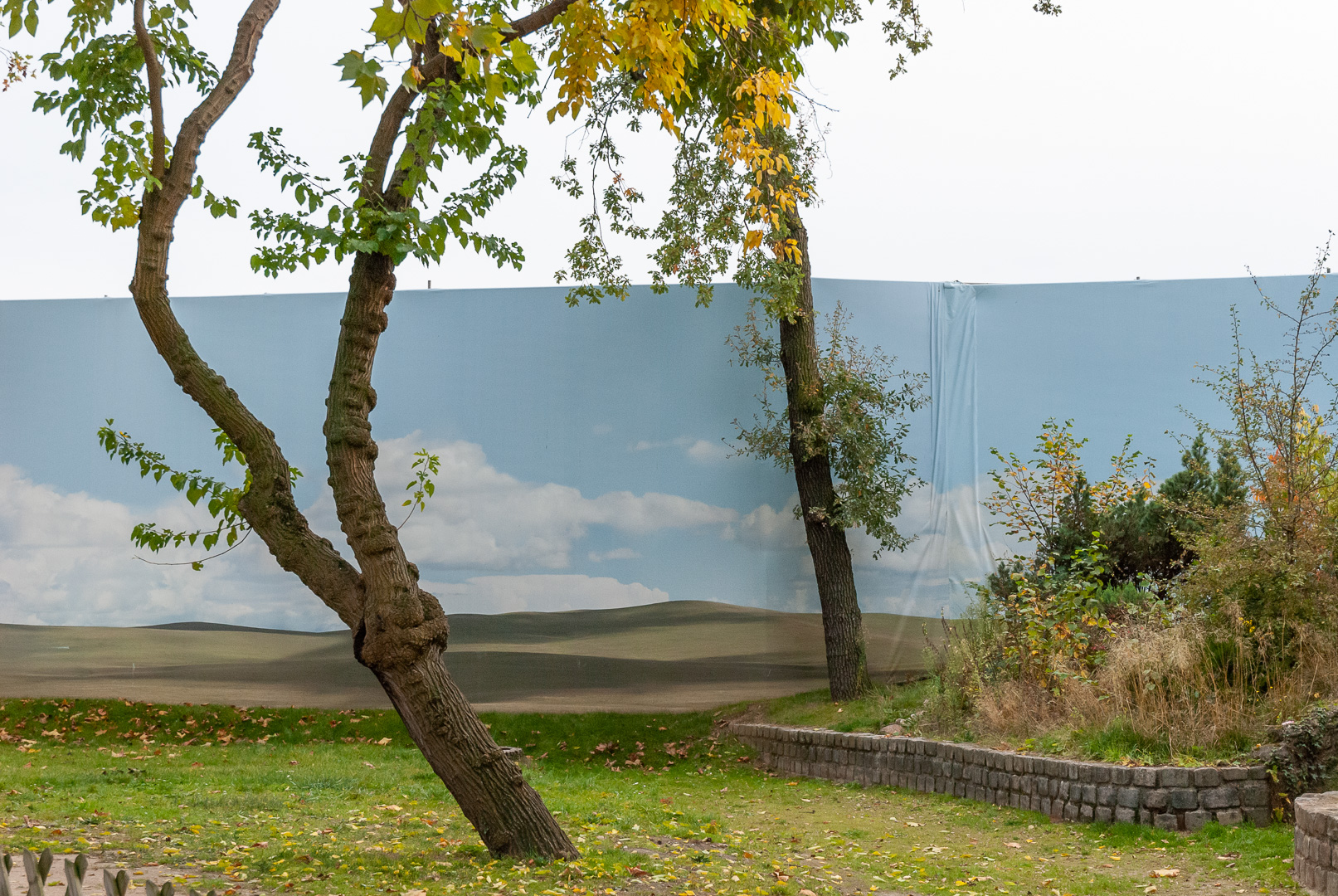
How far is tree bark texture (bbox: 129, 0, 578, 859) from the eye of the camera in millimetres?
4117

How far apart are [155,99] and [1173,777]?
230 inches

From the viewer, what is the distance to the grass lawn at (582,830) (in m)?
4.14

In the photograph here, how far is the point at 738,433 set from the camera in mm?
9891

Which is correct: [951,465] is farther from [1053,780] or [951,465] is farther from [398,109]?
[398,109]

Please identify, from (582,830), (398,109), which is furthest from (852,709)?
(398,109)

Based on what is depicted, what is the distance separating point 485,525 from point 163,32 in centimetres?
A: 589

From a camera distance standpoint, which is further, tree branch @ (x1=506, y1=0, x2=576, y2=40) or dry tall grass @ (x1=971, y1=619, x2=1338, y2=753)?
dry tall grass @ (x1=971, y1=619, x2=1338, y2=753)

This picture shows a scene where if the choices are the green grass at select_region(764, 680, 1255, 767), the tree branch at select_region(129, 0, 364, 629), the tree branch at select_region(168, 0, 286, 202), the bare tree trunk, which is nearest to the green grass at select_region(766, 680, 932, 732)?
the green grass at select_region(764, 680, 1255, 767)

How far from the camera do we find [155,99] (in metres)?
4.31

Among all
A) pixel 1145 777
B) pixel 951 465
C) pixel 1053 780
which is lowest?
pixel 1053 780

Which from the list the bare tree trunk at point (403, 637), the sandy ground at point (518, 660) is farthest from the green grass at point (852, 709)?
the bare tree trunk at point (403, 637)

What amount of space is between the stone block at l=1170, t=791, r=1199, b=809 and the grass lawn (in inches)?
7.0

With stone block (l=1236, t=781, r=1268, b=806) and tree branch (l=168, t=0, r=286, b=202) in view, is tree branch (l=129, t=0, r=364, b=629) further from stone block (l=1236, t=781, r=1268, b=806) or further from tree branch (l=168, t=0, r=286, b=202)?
stone block (l=1236, t=781, r=1268, b=806)

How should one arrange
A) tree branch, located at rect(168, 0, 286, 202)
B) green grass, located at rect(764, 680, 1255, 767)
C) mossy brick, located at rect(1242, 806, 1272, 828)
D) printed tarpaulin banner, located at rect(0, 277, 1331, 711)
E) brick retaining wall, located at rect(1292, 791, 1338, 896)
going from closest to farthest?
brick retaining wall, located at rect(1292, 791, 1338, 896) → tree branch, located at rect(168, 0, 286, 202) → mossy brick, located at rect(1242, 806, 1272, 828) → green grass, located at rect(764, 680, 1255, 767) → printed tarpaulin banner, located at rect(0, 277, 1331, 711)
